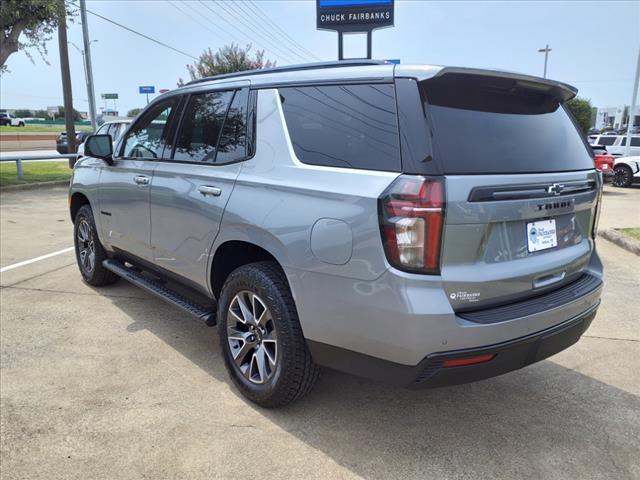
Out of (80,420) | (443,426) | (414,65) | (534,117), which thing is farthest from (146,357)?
(534,117)

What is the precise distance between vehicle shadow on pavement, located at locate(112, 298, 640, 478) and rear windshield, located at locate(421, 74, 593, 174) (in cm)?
145

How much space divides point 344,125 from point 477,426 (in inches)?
72.4

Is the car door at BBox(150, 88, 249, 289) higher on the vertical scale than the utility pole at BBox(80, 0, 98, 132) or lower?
lower

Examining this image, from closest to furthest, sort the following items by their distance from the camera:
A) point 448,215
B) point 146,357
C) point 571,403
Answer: point 448,215, point 571,403, point 146,357

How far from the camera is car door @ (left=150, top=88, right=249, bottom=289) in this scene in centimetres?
325

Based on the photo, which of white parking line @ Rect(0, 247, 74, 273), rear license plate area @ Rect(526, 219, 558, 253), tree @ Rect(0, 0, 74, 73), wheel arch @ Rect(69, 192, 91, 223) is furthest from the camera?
tree @ Rect(0, 0, 74, 73)

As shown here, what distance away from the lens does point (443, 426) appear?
2.94 meters

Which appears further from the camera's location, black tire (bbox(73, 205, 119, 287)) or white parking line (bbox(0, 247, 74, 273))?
white parking line (bbox(0, 247, 74, 273))

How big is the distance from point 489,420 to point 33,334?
3.54 meters

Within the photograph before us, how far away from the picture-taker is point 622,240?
7527 millimetres

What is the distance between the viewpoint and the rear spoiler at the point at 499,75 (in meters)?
2.37

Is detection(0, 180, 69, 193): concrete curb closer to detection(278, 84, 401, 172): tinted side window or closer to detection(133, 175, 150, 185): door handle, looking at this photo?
detection(133, 175, 150, 185): door handle

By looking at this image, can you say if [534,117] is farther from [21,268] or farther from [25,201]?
[25,201]

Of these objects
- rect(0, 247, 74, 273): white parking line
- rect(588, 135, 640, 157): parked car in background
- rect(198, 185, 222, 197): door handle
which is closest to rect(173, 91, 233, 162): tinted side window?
rect(198, 185, 222, 197): door handle
